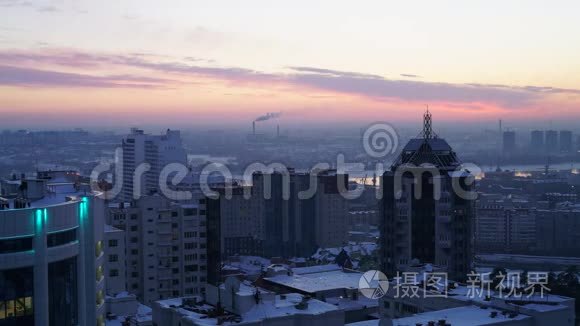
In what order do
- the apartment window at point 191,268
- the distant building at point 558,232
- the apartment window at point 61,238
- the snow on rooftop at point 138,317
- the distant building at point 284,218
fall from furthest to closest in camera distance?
the distant building at point 558,232
the distant building at point 284,218
the apartment window at point 191,268
the snow on rooftop at point 138,317
the apartment window at point 61,238

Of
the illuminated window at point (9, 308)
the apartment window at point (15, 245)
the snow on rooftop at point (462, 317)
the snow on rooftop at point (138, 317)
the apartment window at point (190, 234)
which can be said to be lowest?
the snow on rooftop at point (138, 317)

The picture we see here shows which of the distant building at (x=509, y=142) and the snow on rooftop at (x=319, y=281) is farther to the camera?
the distant building at (x=509, y=142)

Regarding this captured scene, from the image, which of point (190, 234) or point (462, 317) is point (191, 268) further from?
point (462, 317)

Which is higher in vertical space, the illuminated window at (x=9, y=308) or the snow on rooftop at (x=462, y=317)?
the illuminated window at (x=9, y=308)

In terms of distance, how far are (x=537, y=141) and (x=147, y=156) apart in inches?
2540

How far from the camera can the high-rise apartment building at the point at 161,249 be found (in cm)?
1659

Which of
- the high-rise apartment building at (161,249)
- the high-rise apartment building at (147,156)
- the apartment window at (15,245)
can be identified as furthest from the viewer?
the high-rise apartment building at (147,156)

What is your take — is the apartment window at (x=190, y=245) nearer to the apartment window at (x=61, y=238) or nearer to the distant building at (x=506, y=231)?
the apartment window at (x=61, y=238)

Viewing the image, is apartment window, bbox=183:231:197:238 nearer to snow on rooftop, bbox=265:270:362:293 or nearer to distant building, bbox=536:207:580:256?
snow on rooftop, bbox=265:270:362:293

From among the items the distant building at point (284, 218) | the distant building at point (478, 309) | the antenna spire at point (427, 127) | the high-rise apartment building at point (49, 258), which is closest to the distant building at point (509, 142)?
the distant building at point (284, 218)

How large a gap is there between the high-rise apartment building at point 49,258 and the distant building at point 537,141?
93683mm

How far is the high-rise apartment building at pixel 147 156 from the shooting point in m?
44.9

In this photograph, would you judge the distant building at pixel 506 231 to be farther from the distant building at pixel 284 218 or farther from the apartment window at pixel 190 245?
the apartment window at pixel 190 245

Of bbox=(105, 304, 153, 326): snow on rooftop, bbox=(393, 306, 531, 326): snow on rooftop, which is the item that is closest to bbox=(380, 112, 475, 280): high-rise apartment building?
bbox=(393, 306, 531, 326): snow on rooftop
